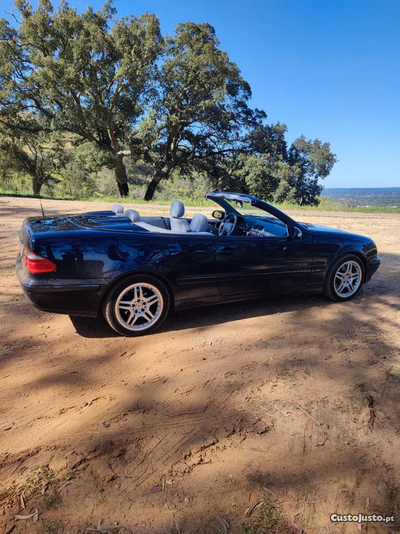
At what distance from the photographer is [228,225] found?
4426 millimetres

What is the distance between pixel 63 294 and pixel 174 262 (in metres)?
1.09

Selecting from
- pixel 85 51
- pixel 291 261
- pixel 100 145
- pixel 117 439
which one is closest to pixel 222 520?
pixel 117 439

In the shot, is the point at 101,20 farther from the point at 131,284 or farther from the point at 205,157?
the point at 131,284

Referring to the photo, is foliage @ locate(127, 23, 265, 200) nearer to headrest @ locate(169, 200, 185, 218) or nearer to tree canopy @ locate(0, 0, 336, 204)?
tree canopy @ locate(0, 0, 336, 204)

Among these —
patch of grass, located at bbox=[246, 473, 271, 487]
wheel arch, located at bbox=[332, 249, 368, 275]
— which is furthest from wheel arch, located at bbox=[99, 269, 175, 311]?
wheel arch, located at bbox=[332, 249, 368, 275]

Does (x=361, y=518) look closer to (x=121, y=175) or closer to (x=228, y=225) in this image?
(x=228, y=225)

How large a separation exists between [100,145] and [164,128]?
5225 mm

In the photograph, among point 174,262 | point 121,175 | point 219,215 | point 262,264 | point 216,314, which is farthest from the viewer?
point 121,175

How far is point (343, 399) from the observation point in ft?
8.45

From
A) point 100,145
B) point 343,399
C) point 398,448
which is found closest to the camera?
point 398,448

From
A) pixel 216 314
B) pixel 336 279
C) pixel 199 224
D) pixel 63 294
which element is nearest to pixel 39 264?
pixel 63 294

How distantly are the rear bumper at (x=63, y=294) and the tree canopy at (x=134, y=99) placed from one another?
23.3 m

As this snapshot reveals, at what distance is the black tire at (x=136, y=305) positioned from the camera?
11.0 ft

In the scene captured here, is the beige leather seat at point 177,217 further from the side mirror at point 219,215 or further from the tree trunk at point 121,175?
the tree trunk at point 121,175
